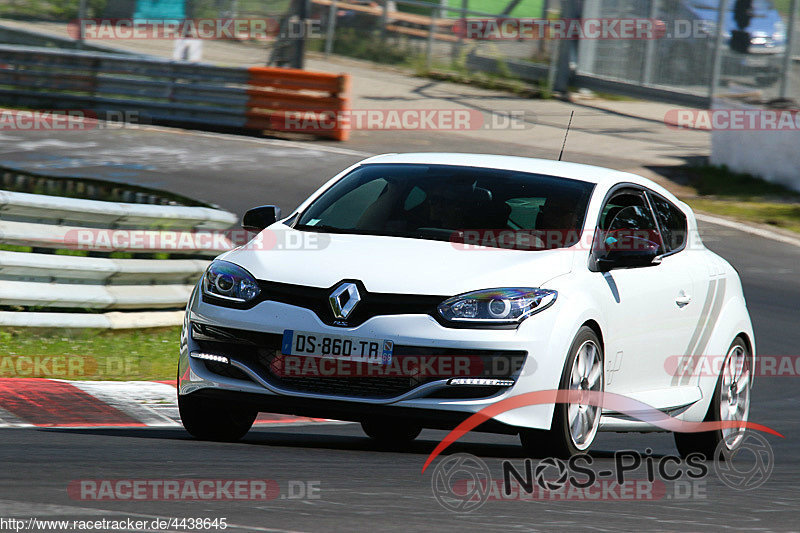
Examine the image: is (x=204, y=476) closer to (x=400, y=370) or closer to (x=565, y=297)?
(x=400, y=370)

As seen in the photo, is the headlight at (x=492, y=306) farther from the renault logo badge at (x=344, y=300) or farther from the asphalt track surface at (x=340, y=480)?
the asphalt track surface at (x=340, y=480)

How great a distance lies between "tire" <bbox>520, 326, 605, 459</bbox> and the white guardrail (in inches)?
171

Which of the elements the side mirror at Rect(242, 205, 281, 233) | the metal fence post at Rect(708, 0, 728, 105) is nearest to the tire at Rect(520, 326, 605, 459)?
the side mirror at Rect(242, 205, 281, 233)

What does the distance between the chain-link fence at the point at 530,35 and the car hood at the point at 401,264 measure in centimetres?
1674

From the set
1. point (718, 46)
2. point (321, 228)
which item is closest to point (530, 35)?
point (718, 46)

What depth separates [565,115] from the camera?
26609 mm

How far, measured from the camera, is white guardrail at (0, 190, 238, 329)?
9.24 meters

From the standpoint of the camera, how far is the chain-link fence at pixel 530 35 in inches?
945

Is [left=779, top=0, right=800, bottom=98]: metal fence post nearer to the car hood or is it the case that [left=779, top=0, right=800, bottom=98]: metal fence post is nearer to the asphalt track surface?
the asphalt track surface

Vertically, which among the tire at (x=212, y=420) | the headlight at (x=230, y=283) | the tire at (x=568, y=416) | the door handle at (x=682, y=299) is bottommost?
the tire at (x=212, y=420)

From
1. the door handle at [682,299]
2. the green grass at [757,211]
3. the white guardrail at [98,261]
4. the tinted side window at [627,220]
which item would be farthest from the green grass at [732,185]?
the door handle at [682,299]

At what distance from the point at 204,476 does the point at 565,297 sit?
187 cm

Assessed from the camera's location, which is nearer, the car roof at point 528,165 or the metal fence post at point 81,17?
the car roof at point 528,165

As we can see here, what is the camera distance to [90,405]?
25.2 ft
